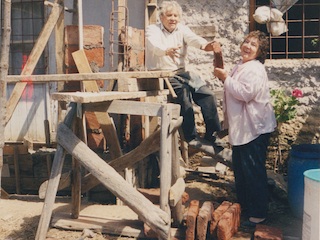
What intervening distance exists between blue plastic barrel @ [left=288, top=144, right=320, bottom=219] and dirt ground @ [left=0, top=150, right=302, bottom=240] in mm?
155

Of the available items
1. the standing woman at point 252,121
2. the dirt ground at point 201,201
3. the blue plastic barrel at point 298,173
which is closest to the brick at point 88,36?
the standing woman at point 252,121

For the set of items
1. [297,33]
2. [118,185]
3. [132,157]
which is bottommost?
[118,185]

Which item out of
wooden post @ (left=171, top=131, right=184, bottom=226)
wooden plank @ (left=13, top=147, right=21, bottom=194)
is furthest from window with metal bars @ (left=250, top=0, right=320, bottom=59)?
wooden plank @ (left=13, top=147, right=21, bottom=194)

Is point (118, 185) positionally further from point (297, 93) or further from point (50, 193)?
point (297, 93)

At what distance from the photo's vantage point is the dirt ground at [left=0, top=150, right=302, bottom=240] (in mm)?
4637

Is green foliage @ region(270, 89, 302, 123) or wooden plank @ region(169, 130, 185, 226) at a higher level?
green foliage @ region(270, 89, 302, 123)

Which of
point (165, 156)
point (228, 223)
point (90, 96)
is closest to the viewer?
point (90, 96)

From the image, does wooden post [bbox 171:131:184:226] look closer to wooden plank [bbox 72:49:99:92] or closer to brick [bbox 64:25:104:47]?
wooden plank [bbox 72:49:99:92]

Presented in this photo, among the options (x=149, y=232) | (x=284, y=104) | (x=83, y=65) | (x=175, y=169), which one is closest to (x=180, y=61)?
(x=83, y=65)

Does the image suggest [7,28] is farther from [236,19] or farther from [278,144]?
[278,144]

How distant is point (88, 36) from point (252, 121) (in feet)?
7.29

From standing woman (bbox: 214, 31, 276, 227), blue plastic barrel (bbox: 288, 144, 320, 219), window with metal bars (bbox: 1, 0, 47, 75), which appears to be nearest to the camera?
standing woman (bbox: 214, 31, 276, 227)

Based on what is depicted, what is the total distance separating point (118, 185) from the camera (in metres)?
4.10

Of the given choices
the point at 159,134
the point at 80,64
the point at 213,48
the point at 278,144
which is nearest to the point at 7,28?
the point at 80,64
